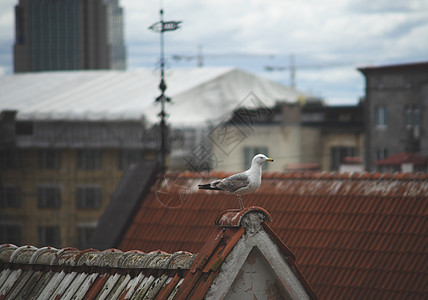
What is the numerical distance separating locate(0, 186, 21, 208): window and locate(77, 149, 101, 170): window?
5.40m

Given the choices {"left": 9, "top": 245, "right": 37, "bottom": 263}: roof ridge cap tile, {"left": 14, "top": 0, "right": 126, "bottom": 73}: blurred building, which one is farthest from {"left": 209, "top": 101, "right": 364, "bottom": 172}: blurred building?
{"left": 14, "top": 0, "right": 126, "bottom": 73}: blurred building

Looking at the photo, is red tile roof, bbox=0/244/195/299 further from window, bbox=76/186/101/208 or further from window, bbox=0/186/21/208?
window, bbox=0/186/21/208

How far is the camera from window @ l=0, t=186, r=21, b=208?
60.2 meters

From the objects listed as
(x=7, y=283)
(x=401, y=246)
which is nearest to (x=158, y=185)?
(x=401, y=246)

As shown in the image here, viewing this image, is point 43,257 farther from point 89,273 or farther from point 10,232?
point 10,232

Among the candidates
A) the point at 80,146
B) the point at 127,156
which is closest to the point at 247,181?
the point at 127,156

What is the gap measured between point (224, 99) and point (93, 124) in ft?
33.0

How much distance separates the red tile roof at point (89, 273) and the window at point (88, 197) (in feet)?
155

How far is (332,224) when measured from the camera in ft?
49.3

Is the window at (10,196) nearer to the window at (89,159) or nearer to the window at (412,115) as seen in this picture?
the window at (89,159)

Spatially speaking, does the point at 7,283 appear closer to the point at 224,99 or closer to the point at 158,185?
the point at 158,185

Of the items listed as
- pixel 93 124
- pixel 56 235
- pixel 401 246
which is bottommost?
pixel 56 235

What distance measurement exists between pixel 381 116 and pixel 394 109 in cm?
114

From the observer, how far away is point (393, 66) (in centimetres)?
5797
